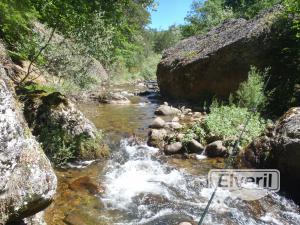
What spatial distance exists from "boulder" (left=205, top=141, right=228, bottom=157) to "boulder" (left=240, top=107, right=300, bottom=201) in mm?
1082

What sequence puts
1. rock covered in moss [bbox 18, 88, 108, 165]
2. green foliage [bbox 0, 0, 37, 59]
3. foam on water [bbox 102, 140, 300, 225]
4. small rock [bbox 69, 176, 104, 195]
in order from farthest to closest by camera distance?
rock covered in moss [bbox 18, 88, 108, 165] → green foliage [bbox 0, 0, 37, 59] → small rock [bbox 69, 176, 104, 195] → foam on water [bbox 102, 140, 300, 225]

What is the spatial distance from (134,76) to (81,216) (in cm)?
2815

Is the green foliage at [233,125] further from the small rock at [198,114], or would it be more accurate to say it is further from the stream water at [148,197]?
the small rock at [198,114]

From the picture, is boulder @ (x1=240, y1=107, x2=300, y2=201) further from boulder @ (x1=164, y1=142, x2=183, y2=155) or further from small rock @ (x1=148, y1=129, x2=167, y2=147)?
small rock @ (x1=148, y1=129, x2=167, y2=147)

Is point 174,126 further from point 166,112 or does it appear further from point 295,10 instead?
point 295,10

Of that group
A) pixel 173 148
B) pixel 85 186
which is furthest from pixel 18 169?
pixel 173 148

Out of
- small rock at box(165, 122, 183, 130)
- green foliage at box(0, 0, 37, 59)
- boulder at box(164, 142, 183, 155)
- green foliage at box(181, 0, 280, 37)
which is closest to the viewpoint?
green foliage at box(0, 0, 37, 59)

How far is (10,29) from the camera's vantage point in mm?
8398

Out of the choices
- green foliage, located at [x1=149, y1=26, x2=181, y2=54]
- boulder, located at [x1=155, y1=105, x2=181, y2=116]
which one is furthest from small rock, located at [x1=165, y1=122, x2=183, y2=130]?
green foliage, located at [x1=149, y1=26, x2=181, y2=54]

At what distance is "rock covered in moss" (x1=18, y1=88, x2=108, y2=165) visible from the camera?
782cm

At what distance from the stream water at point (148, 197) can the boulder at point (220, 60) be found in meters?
6.89

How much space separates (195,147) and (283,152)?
117 inches

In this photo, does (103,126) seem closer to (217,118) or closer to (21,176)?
(217,118)

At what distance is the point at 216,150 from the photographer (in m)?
9.27
